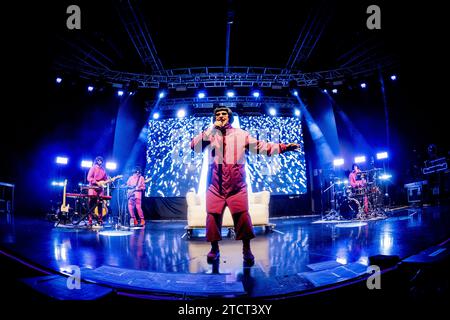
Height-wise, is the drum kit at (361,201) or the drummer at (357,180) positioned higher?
the drummer at (357,180)

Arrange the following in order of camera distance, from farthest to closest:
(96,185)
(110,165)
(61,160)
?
(110,165) < (61,160) < (96,185)

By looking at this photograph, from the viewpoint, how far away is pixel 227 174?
2707 millimetres

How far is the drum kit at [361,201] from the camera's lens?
7.45 m

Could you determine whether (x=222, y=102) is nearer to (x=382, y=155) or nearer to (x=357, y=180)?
(x=357, y=180)

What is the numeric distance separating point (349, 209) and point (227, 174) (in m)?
6.63

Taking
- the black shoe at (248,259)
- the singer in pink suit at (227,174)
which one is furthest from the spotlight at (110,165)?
the black shoe at (248,259)

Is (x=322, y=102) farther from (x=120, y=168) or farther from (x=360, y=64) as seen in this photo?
(x=120, y=168)

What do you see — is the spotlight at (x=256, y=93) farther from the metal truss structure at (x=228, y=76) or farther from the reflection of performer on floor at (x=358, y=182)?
the reflection of performer on floor at (x=358, y=182)

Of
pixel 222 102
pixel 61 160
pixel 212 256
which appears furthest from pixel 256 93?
pixel 212 256

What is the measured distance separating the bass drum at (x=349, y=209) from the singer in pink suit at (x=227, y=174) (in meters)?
5.97

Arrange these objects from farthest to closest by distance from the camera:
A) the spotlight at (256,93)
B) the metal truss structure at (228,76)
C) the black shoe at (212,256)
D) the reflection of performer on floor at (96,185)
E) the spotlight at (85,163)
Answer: the spotlight at (256,93), the spotlight at (85,163), the metal truss structure at (228,76), the reflection of performer on floor at (96,185), the black shoe at (212,256)

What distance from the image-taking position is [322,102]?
420 inches

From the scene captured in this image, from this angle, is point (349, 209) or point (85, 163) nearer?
point (349, 209)
